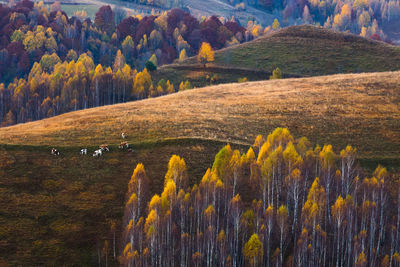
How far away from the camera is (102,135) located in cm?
7050

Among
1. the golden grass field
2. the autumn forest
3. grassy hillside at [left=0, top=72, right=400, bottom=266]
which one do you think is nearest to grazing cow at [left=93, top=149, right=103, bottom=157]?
the autumn forest

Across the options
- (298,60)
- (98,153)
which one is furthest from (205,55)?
(98,153)

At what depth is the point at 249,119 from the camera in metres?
83.4

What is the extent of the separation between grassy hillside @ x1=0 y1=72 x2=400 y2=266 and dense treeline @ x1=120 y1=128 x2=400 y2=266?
165 inches

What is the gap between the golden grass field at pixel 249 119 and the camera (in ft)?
233

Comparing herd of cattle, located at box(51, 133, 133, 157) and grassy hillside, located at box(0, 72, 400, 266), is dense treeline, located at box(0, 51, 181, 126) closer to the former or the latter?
grassy hillside, located at box(0, 72, 400, 266)

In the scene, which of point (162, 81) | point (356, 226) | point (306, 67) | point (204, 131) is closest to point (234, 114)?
point (204, 131)

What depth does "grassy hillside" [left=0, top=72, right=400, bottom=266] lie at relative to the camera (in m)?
49.6

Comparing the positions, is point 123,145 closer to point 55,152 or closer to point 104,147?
point 104,147

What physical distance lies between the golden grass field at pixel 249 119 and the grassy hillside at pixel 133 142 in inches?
7.9

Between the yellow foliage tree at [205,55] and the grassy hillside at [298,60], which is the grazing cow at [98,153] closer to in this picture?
the grassy hillside at [298,60]

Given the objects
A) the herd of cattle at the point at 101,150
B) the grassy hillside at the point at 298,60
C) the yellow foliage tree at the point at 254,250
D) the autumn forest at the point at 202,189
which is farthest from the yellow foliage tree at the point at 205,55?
the yellow foliage tree at the point at 254,250

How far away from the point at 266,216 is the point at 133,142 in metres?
25.2

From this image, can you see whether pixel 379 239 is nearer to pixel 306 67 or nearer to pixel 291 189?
pixel 291 189
